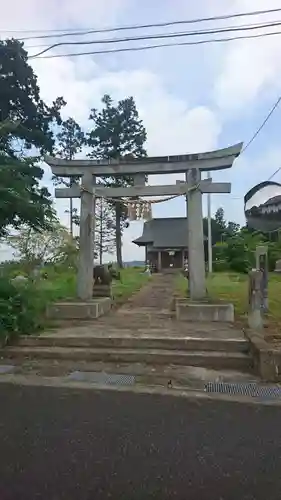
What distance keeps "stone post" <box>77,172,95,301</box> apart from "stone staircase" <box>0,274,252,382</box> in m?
1.64

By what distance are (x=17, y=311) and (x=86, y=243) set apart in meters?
2.53

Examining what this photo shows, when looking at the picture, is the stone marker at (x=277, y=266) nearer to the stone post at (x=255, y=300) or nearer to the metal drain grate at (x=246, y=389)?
the stone post at (x=255, y=300)

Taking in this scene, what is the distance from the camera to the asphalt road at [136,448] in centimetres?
249

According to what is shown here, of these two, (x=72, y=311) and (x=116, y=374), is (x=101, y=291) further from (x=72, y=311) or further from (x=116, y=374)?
(x=116, y=374)

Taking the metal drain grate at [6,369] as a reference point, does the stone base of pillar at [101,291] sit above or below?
above

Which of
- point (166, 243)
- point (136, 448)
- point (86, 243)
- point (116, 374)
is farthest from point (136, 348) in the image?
point (166, 243)

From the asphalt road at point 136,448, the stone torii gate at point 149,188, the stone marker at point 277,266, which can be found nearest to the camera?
the asphalt road at point 136,448

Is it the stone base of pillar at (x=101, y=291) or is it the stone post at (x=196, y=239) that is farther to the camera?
the stone base of pillar at (x=101, y=291)

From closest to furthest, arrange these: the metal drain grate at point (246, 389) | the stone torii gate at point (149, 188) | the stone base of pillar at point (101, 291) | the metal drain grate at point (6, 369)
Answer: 1. the metal drain grate at point (246, 389)
2. the metal drain grate at point (6, 369)
3. the stone torii gate at point (149, 188)
4. the stone base of pillar at point (101, 291)

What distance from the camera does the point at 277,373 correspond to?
15.8ft

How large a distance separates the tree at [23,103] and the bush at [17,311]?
10.3m

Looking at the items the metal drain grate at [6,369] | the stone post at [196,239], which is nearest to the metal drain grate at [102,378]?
the metal drain grate at [6,369]

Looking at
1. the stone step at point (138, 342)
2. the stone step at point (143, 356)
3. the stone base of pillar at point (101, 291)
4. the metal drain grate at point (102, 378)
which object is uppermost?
the stone base of pillar at point (101, 291)

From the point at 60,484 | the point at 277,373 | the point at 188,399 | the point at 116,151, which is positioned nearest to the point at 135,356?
the point at 188,399
